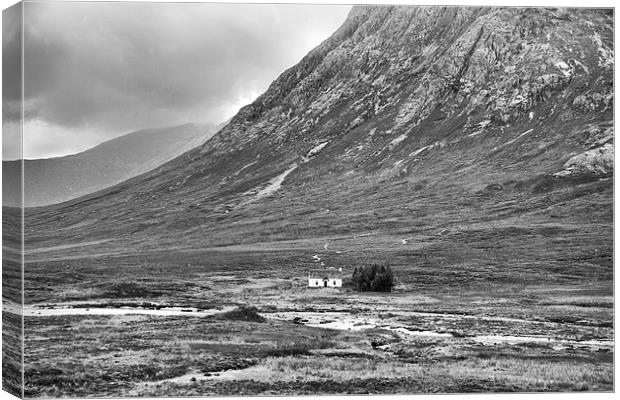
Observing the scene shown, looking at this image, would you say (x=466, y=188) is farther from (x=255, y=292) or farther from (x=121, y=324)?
(x=121, y=324)

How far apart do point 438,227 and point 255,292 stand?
67.2 feet

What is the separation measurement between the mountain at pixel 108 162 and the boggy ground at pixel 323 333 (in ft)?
17.7

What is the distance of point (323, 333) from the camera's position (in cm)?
5138

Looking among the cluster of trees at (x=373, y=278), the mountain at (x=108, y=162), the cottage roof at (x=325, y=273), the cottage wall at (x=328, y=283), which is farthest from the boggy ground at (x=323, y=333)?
the mountain at (x=108, y=162)

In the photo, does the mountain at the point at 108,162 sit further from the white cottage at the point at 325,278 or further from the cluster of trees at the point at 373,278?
the cluster of trees at the point at 373,278

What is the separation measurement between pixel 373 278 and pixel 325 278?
3.42 m

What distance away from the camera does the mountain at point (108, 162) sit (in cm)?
5319

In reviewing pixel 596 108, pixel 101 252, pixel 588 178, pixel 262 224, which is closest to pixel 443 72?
pixel 596 108

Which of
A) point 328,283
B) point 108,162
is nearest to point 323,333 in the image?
point 328,283

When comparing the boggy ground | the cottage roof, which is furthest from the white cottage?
the boggy ground

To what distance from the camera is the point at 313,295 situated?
2343 inches

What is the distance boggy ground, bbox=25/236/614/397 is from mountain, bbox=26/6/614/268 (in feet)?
11.6

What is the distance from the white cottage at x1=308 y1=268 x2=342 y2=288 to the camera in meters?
59.9

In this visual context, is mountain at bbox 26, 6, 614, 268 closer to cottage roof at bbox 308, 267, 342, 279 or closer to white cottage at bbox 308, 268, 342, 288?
cottage roof at bbox 308, 267, 342, 279
